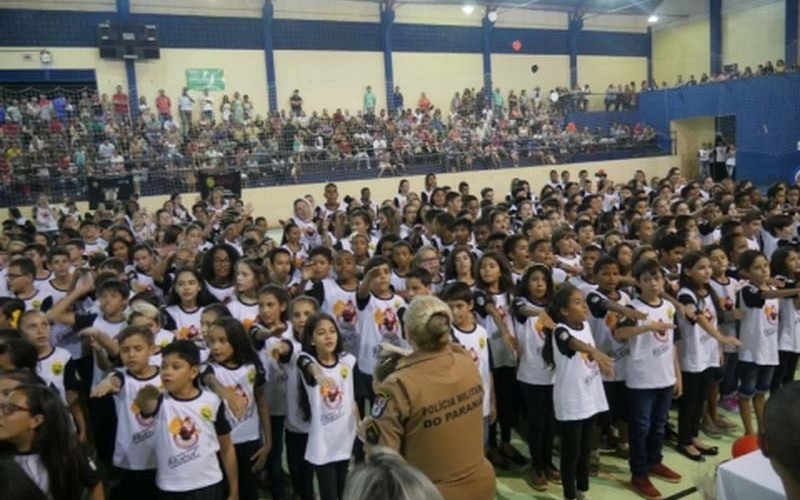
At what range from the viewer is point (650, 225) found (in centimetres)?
649

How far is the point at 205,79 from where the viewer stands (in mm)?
18844

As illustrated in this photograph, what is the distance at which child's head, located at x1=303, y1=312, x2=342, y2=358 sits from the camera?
3.46 metres

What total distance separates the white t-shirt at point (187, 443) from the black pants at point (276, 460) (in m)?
0.77

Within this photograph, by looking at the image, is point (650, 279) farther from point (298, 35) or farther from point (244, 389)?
point (298, 35)

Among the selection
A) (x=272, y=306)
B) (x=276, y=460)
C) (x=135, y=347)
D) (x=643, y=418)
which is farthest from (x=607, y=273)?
(x=135, y=347)

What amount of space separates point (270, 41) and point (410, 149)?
597cm

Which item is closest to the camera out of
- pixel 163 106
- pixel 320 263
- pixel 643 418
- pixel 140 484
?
pixel 140 484

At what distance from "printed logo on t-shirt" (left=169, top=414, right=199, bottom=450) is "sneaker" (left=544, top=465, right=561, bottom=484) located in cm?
231

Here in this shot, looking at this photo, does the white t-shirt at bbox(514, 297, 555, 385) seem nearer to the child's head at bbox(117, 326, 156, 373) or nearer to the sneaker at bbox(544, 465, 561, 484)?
the sneaker at bbox(544, 465, 561, 484)

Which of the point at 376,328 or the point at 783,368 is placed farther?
the point at 783,368

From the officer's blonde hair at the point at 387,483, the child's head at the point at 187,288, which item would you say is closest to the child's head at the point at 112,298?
the child's head at the point at 187,288

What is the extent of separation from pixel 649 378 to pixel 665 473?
679 millimetres

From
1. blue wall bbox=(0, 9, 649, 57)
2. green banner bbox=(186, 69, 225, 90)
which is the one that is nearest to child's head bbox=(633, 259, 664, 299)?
green banner bbox=(186, 69, 225, 90)

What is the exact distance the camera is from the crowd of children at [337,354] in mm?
3127
